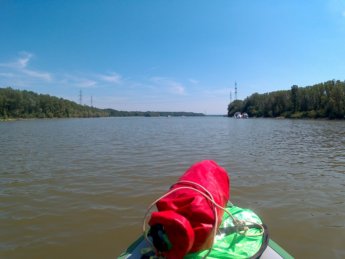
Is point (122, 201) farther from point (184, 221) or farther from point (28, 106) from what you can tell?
point (28, 106)

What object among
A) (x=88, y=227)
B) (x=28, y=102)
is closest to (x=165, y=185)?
(x=88, y=227)

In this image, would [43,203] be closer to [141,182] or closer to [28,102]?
[141,182]

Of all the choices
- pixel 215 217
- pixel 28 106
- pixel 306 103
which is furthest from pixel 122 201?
pixel 28 106

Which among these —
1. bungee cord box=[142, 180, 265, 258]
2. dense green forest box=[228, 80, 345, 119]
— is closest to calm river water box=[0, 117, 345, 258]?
bungee cord box=[142, 180, 265, 258]

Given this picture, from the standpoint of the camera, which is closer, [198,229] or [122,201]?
[198,229]

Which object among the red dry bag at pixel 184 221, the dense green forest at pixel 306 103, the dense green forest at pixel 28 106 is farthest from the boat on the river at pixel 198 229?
the dense green forest at pixel 28 106

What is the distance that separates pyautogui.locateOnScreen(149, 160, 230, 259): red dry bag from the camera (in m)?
2.54

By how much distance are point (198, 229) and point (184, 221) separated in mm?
227

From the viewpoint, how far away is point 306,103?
4269 inches

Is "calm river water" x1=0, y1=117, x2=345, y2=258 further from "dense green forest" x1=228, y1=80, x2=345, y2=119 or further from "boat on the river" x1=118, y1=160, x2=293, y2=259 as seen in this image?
"dense green forest" x1=228, y1=80, x2=345, y2=119

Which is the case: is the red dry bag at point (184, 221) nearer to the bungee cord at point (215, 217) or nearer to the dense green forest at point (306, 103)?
the bungee cord at point (215, 217)

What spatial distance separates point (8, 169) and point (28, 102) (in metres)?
132

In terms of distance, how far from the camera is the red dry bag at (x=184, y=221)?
2.54 metres

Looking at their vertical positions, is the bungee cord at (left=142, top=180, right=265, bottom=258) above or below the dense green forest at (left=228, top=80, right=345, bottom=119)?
below
